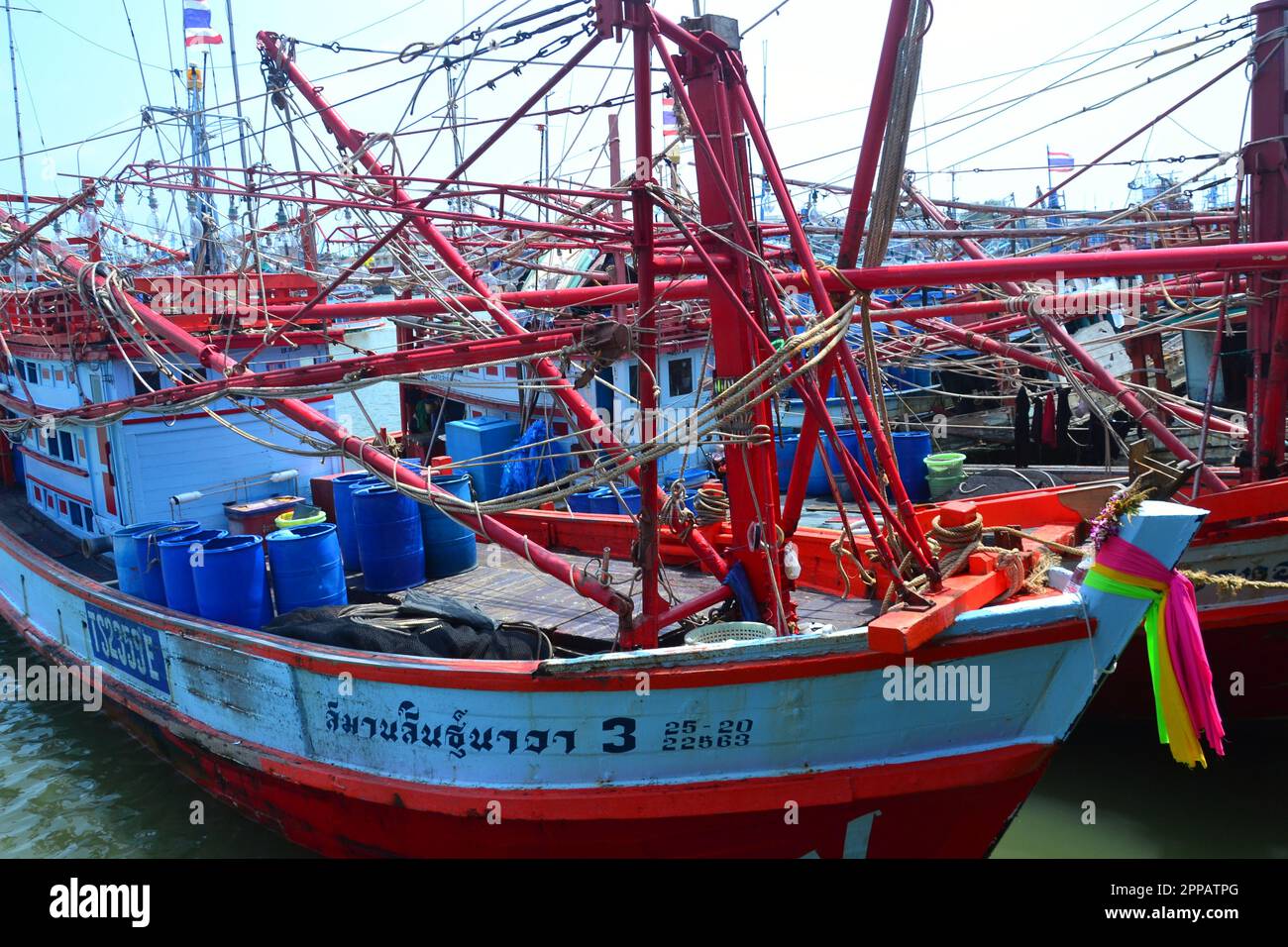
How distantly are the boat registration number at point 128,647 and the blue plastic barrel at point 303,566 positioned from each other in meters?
1.05

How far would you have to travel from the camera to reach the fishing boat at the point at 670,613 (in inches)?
202

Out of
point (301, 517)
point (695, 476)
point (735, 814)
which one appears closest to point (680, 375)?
point (695, 476)

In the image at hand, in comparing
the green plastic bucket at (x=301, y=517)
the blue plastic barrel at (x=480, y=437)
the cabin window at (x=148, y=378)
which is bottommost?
the green plastic bucket at (x=301, y=517)

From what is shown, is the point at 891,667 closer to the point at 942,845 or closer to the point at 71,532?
the point at 942,845

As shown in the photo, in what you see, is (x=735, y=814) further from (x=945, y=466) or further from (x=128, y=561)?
(x=945, y=466)

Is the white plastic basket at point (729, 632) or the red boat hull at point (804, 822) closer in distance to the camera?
the red boat hull at point (804, 822)

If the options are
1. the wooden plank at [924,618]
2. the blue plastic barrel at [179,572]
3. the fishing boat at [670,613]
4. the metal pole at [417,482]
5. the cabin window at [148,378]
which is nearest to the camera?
the wooden plank at [924,618]

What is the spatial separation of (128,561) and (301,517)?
1.51m

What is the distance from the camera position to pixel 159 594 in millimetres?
7965

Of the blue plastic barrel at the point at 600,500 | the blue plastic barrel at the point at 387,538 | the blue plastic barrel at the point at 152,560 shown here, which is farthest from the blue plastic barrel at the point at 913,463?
the blue plastic barrel at the point at 152,560

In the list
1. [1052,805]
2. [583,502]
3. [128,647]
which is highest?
[583,502]

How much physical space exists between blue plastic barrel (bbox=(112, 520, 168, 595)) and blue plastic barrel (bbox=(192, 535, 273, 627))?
96 cm

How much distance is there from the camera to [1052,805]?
25.1 feet

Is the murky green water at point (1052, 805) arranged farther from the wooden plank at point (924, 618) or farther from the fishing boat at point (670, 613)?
the wooden plank at point (924, 618)
